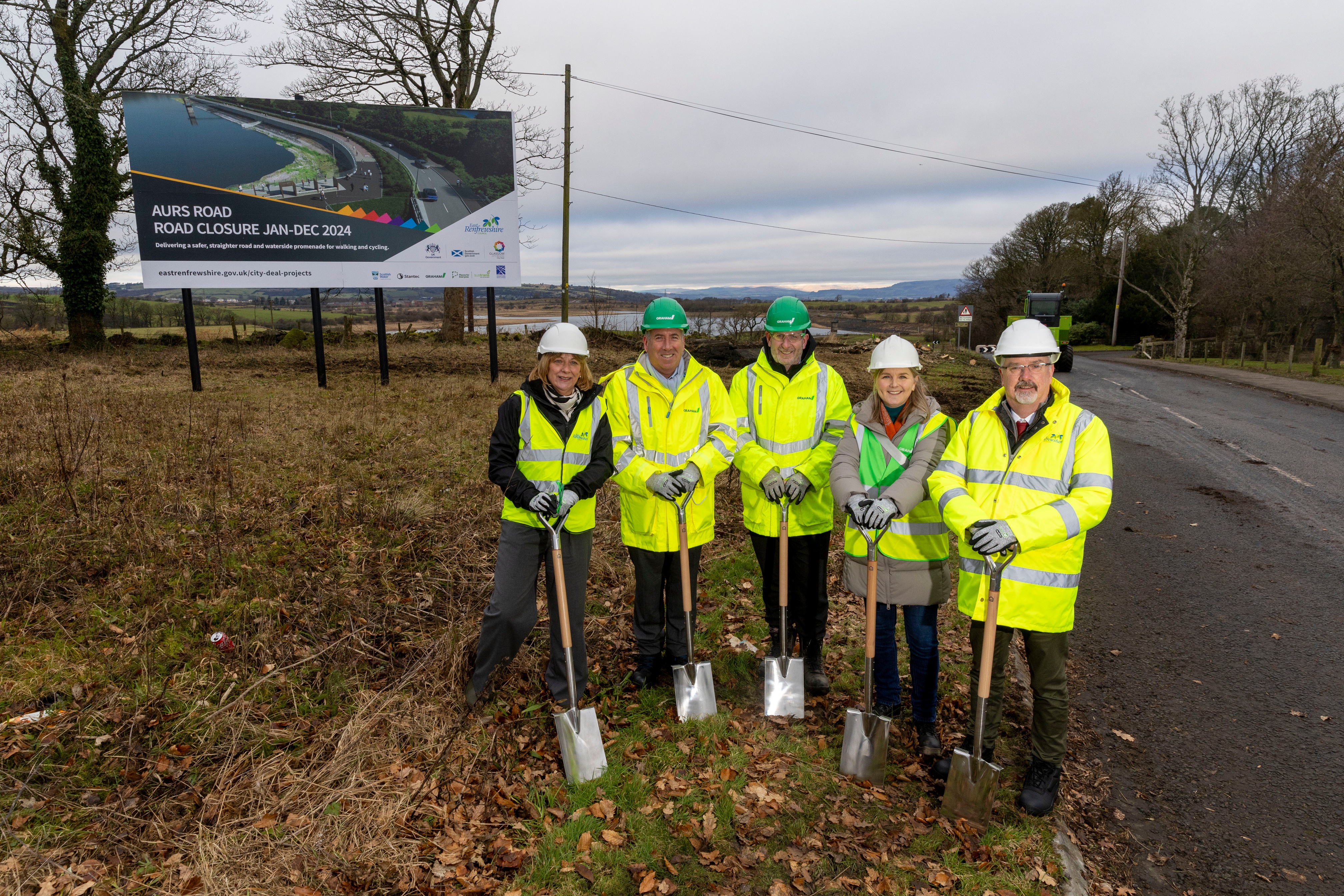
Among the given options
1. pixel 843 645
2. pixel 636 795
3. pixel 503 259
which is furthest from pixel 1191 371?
pixel 636 795

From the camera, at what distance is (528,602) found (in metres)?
4.16

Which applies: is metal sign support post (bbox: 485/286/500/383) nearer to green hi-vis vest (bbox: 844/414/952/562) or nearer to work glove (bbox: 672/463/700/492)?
work glove (bbox: 672/463/700/492)

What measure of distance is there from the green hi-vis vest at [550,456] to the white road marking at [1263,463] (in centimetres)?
996

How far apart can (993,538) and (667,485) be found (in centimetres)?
168

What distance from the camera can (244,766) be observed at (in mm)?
3641

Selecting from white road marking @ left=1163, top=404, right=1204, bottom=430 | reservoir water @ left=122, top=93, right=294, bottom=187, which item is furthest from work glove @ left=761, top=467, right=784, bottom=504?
reservoir water @ left=122, top=93, right=294, bottom=187

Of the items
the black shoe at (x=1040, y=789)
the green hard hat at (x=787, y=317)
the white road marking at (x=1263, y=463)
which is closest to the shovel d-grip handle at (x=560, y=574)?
the green hard hat at (x=787, y=317)

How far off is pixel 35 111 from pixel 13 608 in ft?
65.1

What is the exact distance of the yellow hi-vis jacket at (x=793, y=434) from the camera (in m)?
4.27

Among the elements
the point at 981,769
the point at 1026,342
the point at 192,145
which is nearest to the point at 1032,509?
the point at 1026,342

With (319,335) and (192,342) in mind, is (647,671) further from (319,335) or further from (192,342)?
(192,342)

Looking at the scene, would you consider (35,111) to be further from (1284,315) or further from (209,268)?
(1284,315)

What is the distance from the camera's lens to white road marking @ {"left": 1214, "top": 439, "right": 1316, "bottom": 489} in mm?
9414

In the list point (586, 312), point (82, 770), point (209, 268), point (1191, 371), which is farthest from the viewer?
point (1191, 371)
